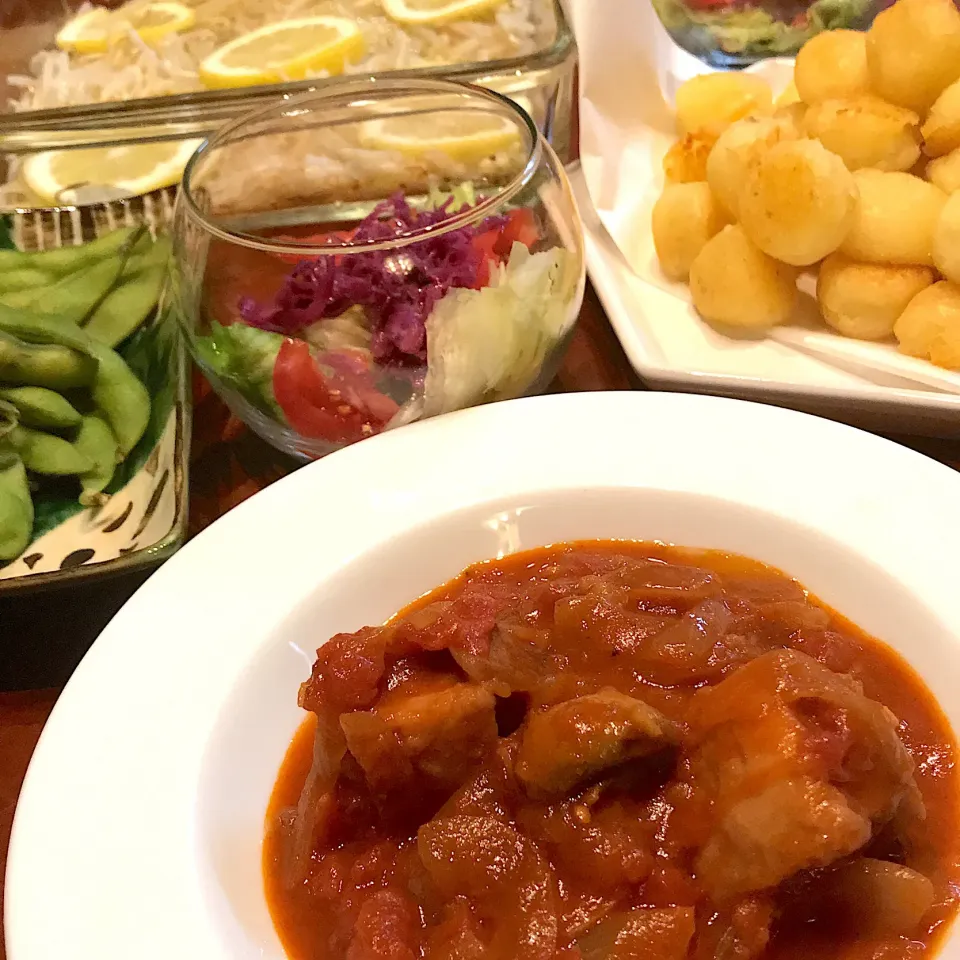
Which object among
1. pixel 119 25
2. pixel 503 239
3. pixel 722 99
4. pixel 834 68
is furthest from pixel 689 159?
pixel 119 25

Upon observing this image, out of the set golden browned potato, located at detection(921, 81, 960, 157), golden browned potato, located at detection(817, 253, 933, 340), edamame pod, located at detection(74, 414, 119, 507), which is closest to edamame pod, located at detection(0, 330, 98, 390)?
edamame pod, located at detection(74, 414, 119, 507)

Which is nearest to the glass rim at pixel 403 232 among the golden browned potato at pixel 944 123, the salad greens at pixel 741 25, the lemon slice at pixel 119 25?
the golden browned potato at pixel 944 123

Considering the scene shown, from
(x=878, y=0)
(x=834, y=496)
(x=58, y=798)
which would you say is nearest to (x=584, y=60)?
(x=878, y=0)

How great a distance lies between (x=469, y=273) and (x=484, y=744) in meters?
1.20

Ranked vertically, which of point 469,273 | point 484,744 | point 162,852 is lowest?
point 162,852

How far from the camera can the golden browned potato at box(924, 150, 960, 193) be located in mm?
2406

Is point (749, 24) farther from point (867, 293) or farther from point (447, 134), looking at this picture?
point (867, 293)

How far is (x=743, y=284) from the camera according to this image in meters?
2.47

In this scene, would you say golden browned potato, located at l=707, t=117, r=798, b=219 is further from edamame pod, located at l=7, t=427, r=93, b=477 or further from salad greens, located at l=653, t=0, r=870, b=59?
edamame pod, located at l=7, t=427, r=93, b=477

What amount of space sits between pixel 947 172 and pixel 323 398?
5.35ft

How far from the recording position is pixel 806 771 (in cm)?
131

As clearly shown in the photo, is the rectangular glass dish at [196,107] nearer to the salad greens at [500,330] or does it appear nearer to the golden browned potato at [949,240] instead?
the salad greens at [500,330]

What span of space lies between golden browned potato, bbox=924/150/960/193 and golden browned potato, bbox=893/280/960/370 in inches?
10.1

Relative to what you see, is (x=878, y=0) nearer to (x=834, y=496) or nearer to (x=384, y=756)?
(x=834, y=496)
